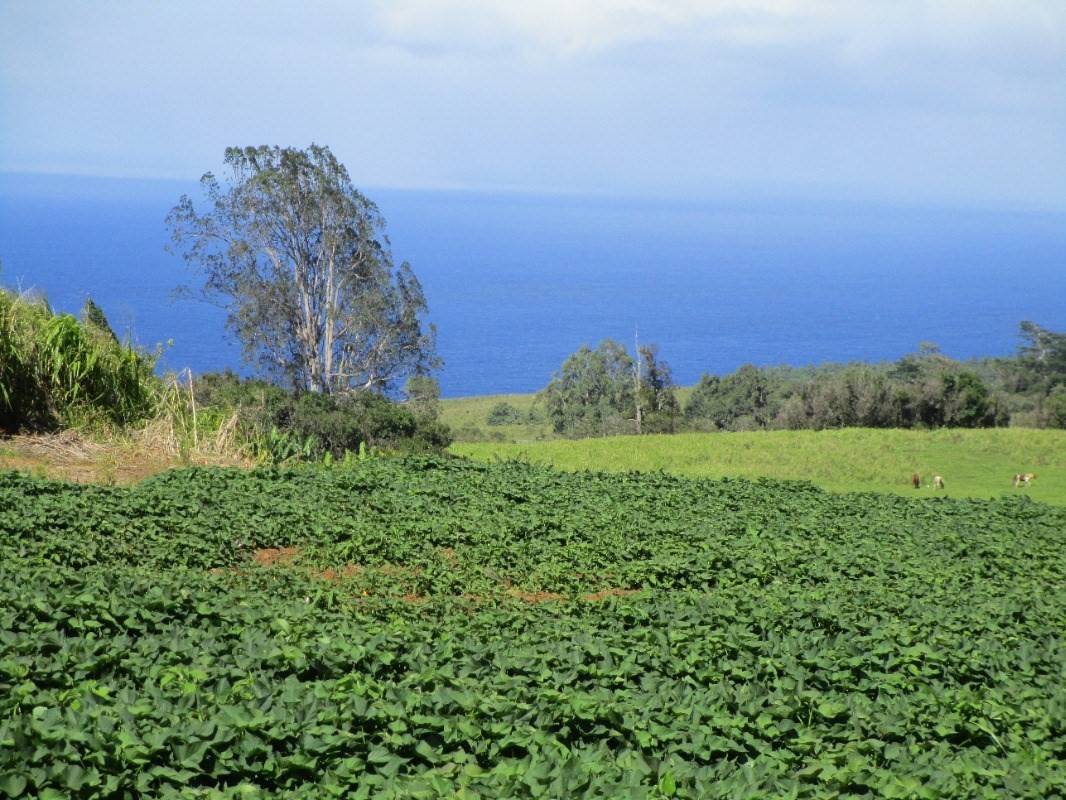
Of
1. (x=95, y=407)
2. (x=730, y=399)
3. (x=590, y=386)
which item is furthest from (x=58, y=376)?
(x=590, y=386)

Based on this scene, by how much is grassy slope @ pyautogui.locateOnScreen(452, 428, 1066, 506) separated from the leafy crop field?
11098mm

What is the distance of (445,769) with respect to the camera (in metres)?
4.33

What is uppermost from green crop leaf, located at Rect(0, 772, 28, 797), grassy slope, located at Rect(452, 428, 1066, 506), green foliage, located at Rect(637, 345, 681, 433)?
green foliage, located at Rect(637, 345, 681, 433)

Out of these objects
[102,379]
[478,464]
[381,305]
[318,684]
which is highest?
[381,305]

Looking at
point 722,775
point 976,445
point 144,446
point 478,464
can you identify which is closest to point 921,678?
point 722,775

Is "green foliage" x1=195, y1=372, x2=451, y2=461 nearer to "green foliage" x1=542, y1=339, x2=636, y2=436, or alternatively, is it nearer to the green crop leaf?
the green crop leaf

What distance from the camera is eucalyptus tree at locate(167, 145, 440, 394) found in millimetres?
37625

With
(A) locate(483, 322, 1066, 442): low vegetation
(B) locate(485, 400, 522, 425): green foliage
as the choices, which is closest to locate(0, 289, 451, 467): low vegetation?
(A) locate(483, 322, 1066, 442): low vegetation

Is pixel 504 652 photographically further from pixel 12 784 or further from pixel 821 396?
pixel 821 396

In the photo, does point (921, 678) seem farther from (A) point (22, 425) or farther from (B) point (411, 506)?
(A) point (22, 425)

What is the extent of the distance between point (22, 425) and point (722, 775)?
37.2 feet

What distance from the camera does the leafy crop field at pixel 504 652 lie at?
13.8 ft

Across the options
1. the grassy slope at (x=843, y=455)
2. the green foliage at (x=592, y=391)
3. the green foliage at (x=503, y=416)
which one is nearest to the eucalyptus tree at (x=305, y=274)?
the grassy slope at (x=843, y=455)

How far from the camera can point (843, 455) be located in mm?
25719
